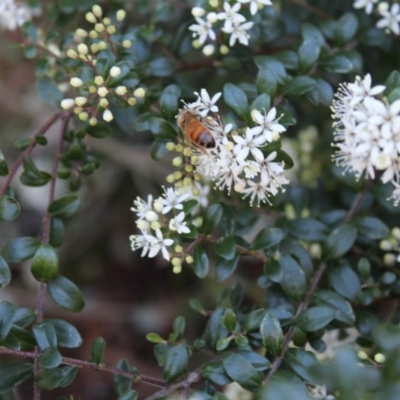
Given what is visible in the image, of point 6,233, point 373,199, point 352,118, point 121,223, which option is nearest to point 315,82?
point 352,118

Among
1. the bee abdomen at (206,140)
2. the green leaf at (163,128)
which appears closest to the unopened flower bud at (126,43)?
the green leaf at (163,128)

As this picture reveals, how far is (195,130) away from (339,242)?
1.98ft

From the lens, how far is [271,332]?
1477 mm

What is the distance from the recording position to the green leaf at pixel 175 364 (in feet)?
4.95

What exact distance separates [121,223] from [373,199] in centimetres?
150

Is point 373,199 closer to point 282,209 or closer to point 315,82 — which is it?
point 282,209

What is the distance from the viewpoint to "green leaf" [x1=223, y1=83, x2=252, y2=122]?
1.56m

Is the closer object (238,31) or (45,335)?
(45,335)

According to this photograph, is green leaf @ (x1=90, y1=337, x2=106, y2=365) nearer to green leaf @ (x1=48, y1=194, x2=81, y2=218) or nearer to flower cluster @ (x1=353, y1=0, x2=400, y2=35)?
green leaf @ (x1=48, y1=194, x2=81, y2=218)

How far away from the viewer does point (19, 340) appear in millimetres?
1512

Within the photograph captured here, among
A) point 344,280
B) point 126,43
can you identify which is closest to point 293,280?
point 344,280

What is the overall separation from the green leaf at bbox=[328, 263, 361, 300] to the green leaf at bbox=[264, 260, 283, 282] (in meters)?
0.20

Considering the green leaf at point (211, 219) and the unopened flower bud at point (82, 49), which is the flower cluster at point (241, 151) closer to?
the green leaf at point (211, 219)

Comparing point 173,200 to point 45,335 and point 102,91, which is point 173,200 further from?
point 45,335
